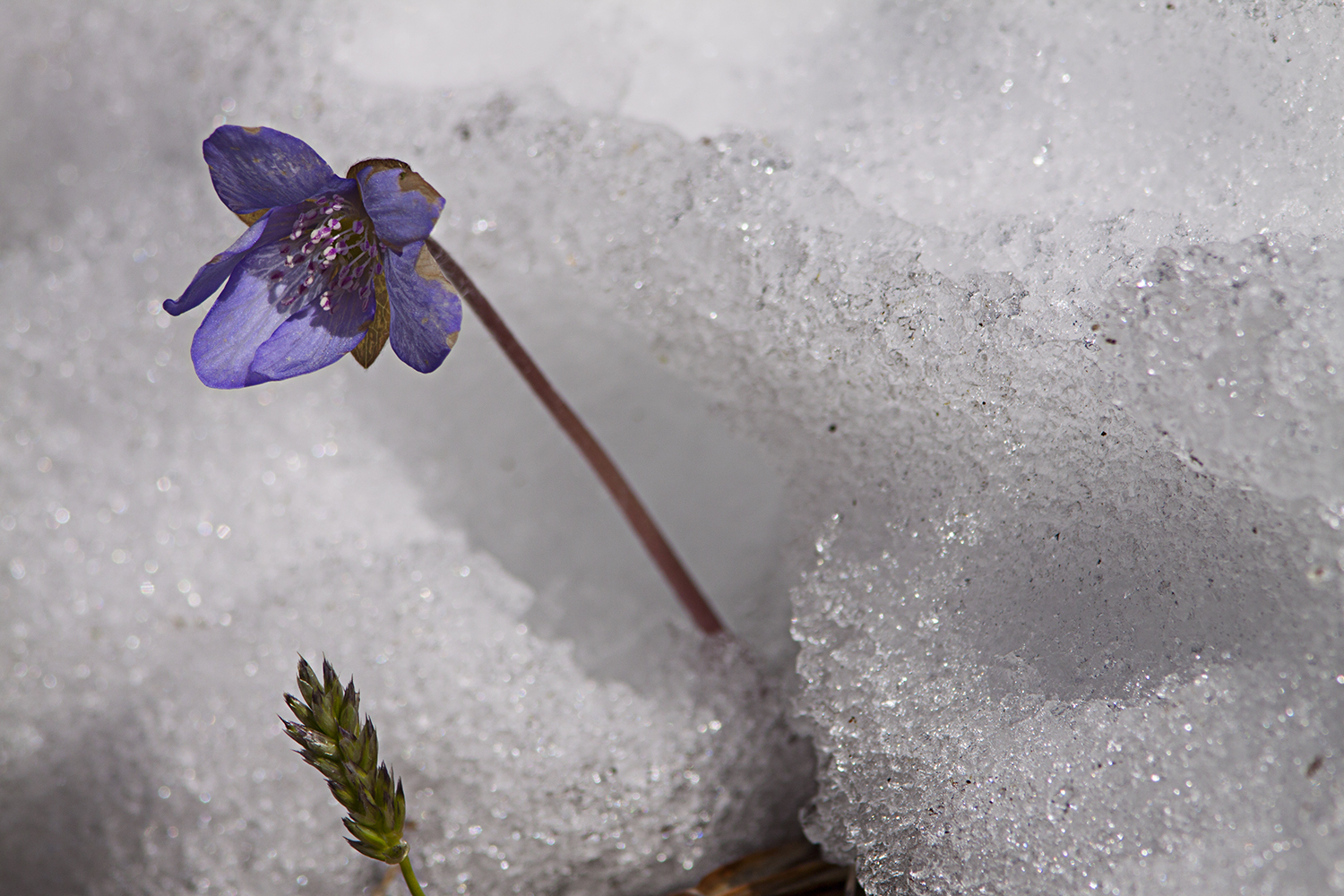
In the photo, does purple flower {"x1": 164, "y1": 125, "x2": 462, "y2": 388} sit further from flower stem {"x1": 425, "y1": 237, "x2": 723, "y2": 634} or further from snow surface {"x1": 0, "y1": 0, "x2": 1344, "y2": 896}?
snow surface {"x1": 0, "y1": 0, "x2": 1344, "y2": 896}

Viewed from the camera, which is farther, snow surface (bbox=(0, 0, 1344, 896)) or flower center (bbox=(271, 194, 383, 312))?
flower center (bbox=(271, 194, 383, 312))

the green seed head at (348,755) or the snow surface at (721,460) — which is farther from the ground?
the snow surface at (721,460)

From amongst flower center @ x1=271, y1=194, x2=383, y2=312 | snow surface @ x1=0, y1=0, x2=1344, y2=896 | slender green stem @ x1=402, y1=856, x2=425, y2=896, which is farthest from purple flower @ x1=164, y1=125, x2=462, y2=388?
slender green stem @ x1=402, y1=856, x2=425, y2=896

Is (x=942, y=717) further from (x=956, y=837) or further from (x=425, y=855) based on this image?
(x=425, y=855)

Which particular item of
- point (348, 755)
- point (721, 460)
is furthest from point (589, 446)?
point (348, 755)

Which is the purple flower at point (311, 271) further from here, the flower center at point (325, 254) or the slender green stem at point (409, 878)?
the slender green stem at point (409, 878)

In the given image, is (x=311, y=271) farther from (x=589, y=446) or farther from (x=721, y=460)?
(x=721, y=460)

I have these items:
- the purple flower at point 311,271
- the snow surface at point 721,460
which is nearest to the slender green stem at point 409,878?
the snow surface at point 721,460
